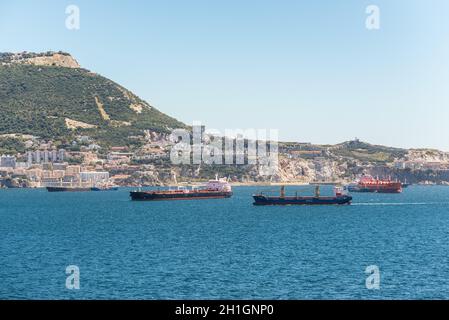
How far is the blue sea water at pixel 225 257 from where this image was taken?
5525cm

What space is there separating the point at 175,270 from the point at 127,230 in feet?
146

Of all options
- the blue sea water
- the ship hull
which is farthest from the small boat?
the blue sea water

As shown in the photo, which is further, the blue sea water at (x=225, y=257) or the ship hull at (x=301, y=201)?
the ship hull at (x=301, y=201)

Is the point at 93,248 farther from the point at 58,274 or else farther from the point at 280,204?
the point at 280,204

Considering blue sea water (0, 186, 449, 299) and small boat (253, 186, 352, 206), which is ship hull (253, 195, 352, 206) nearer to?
small boat (253, 186, 352, 206)

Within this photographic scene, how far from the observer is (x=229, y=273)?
205 feet

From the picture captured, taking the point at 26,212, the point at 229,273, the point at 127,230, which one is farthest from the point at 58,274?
the point at 26,212

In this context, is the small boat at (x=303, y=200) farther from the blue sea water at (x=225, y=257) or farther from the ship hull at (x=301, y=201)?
the blue sea water at (x=225, y=257)

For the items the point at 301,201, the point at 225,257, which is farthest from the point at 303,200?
the point at 225,257

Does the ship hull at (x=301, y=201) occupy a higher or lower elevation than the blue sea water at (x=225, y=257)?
higher

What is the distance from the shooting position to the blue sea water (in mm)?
55250

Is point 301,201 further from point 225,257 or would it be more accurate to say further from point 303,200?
point 225,257

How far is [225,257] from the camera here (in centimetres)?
7331

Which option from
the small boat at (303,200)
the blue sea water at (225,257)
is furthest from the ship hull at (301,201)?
the blue sea water at (225,257)
